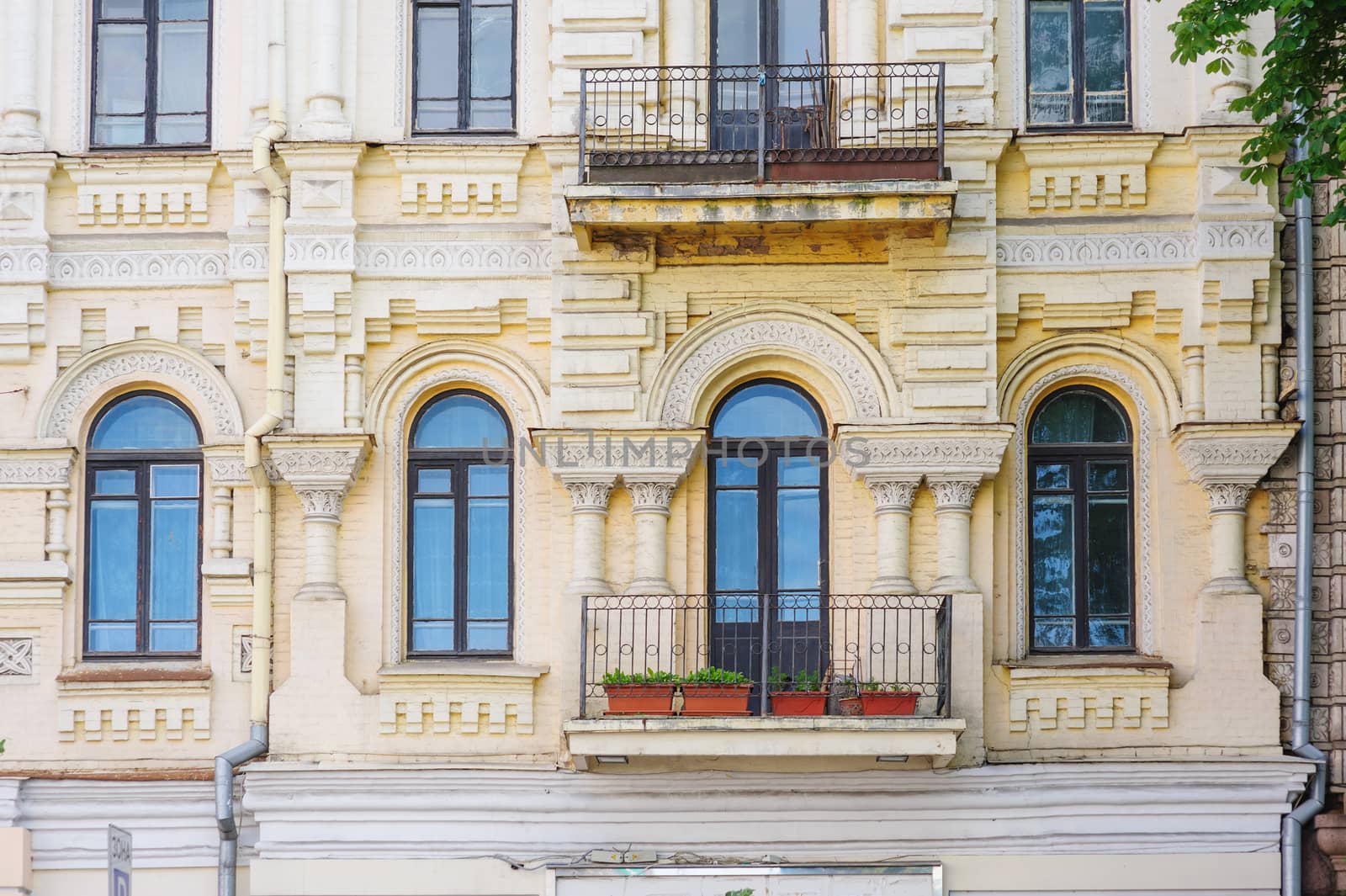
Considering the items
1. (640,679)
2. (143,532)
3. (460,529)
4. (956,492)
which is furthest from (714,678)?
(143,532)

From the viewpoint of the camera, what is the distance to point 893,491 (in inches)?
585

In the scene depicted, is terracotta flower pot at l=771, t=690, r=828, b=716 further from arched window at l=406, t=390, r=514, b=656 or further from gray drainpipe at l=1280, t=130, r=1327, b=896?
gray drainpipe at l=1280, t=130, r=1327, b=896

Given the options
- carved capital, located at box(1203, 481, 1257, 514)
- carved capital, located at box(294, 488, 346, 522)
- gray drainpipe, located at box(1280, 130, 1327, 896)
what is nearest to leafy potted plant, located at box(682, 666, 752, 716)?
carved capital, located at box(294, 488, 346, 522)

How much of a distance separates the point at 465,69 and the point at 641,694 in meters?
5.28

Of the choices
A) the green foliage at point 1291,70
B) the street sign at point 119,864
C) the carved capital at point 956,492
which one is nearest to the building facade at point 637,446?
the carved capital at point 956,492

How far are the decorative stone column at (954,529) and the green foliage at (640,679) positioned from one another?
2.17m

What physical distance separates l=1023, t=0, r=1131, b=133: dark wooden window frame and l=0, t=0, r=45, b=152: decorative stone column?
25.8ft

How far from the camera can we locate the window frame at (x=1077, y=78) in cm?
1548

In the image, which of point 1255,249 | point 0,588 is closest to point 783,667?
point 1255,249

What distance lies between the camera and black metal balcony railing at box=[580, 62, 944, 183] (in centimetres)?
1471

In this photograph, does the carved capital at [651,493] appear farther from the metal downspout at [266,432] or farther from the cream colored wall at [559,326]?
the metal downspout at [266,432]

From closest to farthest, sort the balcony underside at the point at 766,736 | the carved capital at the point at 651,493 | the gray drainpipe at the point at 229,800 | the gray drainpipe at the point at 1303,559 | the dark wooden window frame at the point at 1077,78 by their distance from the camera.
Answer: the balcony underside at the point at 766,736, the gray drainpipe at the point at 1303,559, the gray drainpipe at the point at 229,800, the carved capital at the point at 651,493, the dark wooden window frame at the point at 1077,78

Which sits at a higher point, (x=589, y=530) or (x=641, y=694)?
(x=589, y=530)

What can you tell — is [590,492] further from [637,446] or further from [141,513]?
[141,513]
